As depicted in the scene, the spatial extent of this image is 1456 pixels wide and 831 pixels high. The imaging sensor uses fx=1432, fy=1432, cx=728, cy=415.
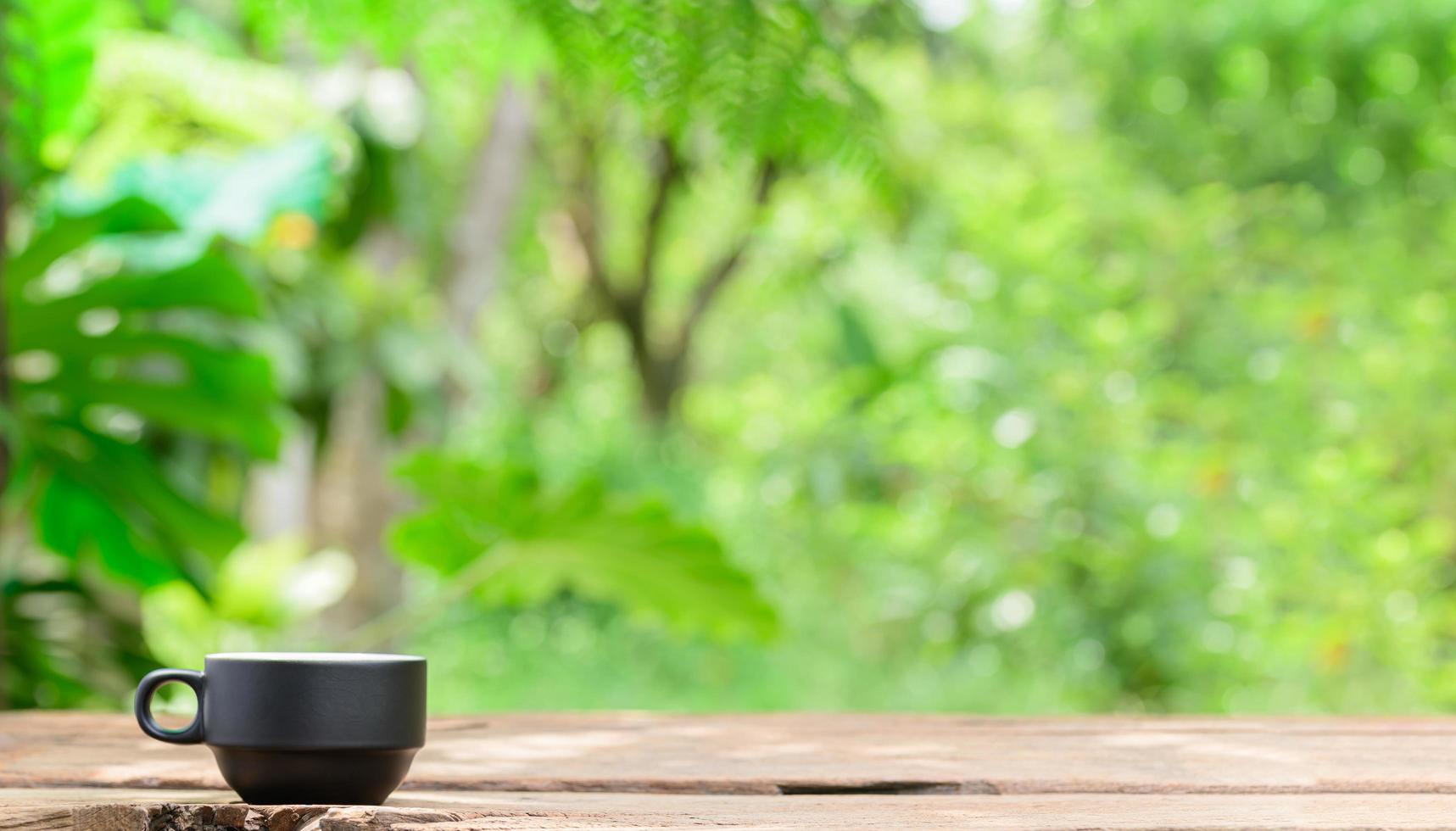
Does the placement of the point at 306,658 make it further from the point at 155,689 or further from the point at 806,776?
the point at 806,776

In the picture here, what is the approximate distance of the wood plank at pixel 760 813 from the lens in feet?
1.52

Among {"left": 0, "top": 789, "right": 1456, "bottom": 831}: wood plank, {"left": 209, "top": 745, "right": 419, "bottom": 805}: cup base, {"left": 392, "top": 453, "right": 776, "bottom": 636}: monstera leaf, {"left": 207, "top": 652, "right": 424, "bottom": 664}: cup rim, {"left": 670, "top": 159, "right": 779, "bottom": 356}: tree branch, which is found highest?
{"left": 670, "top": 159, "right": 779, "bottom": 356}: tree branch

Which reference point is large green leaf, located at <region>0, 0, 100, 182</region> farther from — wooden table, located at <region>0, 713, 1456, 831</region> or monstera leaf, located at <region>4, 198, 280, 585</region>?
wooden table, located at <region>0, 713, 1456, 831</region>

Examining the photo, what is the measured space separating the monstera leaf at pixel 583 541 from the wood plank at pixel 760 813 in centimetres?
86

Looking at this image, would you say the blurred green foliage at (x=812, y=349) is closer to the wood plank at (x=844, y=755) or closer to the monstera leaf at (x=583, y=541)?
the monstera leaf at (x=583, y=541)

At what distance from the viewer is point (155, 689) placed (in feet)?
1.74

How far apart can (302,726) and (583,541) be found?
3.20ft

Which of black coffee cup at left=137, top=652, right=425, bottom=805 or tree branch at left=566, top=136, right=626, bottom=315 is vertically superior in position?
tree branch at left=566, top=136, right=626, bottom=315

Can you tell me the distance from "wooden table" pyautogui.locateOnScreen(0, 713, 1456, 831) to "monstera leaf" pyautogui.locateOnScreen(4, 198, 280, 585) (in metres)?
0.59

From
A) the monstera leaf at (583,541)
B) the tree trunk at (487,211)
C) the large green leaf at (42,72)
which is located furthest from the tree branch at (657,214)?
the large green leaf at (42,72)

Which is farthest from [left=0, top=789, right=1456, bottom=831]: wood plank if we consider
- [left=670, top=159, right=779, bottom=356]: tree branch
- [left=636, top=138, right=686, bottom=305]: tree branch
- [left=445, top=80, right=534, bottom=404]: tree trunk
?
[left=670, top=159, right=779, bottom=356]: tree branch

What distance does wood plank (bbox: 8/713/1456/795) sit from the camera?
0.61 meters

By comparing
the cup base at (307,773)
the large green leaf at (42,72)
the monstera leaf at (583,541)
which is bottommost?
the cup base at (307,773)

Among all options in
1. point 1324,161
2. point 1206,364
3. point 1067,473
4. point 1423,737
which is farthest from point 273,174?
point 1324,161
